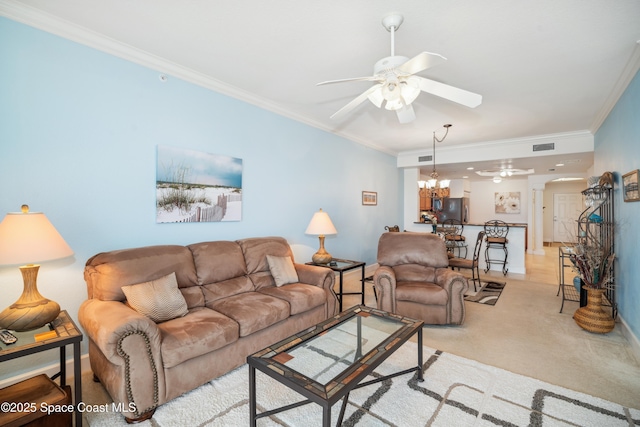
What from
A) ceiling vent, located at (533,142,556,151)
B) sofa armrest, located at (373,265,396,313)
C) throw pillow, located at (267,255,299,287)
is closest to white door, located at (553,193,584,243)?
ceiling vent, located at (533,142,556,151)

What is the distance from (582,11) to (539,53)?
21.7 inches

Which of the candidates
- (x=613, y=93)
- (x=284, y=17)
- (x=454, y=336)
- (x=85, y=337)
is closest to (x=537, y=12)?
(x=284, y=17)

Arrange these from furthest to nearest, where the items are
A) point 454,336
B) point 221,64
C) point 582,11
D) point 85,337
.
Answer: point 454,336 < point 221,64 < point 85,337 < point 582,11

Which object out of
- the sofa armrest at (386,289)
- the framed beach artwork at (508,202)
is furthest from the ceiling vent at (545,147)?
the framed beach artwork at (508,202)

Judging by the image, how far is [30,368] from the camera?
2125 millimetres

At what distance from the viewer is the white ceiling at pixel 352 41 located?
6.54ft

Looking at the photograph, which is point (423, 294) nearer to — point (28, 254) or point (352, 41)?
point (352, 41)

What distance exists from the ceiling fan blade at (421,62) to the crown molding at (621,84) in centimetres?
196

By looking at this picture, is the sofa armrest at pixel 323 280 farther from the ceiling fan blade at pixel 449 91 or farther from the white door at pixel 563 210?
the white door at pixel 563 210

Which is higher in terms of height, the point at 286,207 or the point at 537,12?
the point at 537,12

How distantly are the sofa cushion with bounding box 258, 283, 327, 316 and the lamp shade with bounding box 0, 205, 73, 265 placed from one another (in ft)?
5.47

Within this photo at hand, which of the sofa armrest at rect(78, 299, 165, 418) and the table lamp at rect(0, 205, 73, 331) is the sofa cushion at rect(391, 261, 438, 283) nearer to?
the sofa armrest at rect(78, 299, 165, 418)

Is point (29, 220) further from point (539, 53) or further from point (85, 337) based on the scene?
point (539, 53)

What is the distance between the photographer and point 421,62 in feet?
5.71
